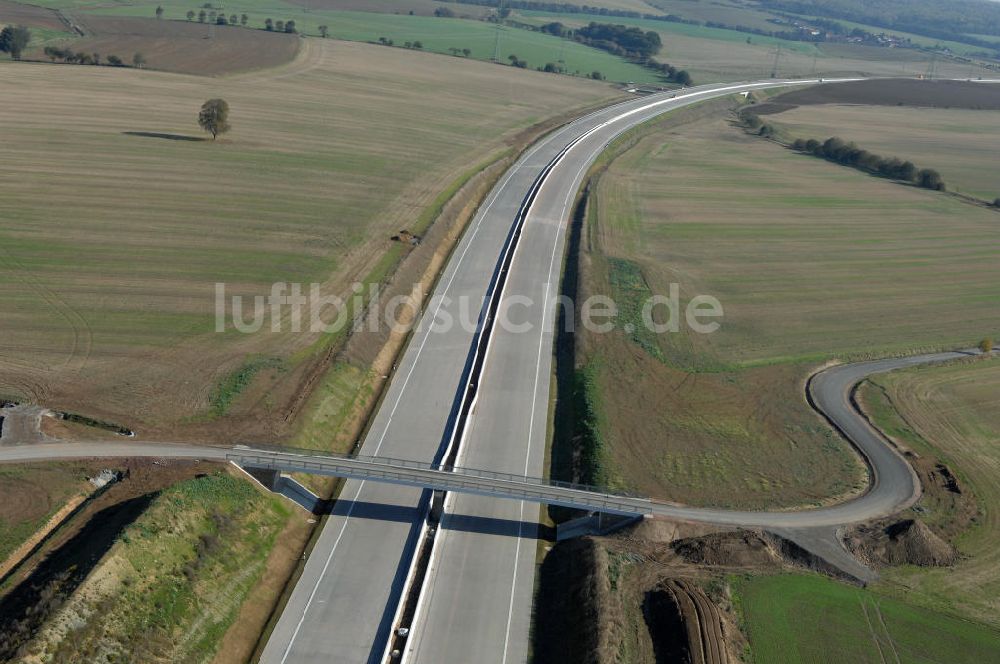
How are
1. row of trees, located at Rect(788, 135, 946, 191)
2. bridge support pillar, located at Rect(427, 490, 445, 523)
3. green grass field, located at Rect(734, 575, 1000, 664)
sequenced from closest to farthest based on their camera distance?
green grass field, located at Rect(734, 575, 1000, 664) → bridge support pillar, located at Rect(427, 490, 445, 523) → row of trees, located at Rect(788, 135, 946, 191)

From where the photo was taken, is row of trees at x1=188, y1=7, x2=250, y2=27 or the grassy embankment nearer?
the grassy embankment

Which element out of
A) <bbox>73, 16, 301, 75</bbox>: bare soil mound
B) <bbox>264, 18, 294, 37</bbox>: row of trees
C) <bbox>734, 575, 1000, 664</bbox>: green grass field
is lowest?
<bbox>734, 575, 1000, 664</bbox>: green grass field

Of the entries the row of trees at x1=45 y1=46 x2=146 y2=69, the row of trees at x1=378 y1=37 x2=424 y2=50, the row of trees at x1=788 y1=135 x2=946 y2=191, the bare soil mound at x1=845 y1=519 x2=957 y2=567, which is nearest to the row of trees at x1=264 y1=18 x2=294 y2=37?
the row of trees at x1=378 y1=37 x2=424 y2=50

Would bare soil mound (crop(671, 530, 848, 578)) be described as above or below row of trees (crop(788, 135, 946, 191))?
below

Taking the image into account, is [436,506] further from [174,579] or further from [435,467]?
[174,579]

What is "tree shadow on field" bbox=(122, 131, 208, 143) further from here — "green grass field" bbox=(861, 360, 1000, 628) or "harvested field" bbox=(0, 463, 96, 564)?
"green grass field" bbox=(861, 360, 1000, 628)

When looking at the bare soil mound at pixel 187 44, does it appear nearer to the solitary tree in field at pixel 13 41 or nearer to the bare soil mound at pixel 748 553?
the solitary tree in field at pixel 13 41

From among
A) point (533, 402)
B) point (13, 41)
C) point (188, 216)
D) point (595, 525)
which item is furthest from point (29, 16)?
point (595, 525)

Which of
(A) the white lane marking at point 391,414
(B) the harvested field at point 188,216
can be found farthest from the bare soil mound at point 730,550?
(B) the harvested field at point 188,216
